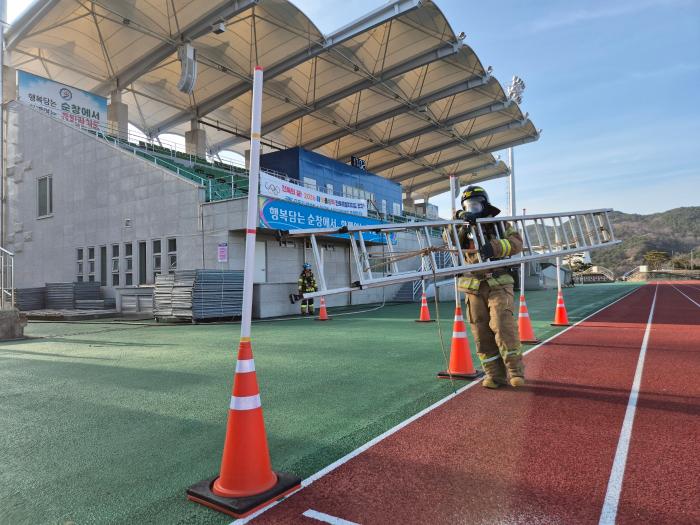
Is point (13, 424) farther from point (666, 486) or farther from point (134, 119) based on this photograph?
point (134, 119)

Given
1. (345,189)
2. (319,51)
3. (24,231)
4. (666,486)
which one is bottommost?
(666,486)

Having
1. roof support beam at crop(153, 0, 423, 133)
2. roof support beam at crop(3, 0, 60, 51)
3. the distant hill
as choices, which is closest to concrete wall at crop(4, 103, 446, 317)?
roof support beam at crop(3, 0, 60, 51)

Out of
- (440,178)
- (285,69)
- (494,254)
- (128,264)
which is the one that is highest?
(285,69)

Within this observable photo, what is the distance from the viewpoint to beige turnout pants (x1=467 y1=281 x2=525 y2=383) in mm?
5211

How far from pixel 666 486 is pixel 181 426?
3935 millimetres

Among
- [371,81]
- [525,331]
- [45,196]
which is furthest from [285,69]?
[525,331]

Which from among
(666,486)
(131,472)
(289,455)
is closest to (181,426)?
(131,472)

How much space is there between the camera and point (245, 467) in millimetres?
2838

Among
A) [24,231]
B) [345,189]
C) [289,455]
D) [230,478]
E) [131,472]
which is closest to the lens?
[230,478]

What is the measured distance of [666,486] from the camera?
9.52 ft

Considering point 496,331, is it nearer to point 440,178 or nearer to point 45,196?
point 45,196

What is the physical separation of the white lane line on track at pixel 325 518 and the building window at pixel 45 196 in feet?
92.3

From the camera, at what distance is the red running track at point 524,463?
2.61 metres

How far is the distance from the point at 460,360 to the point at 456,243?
167 cm
